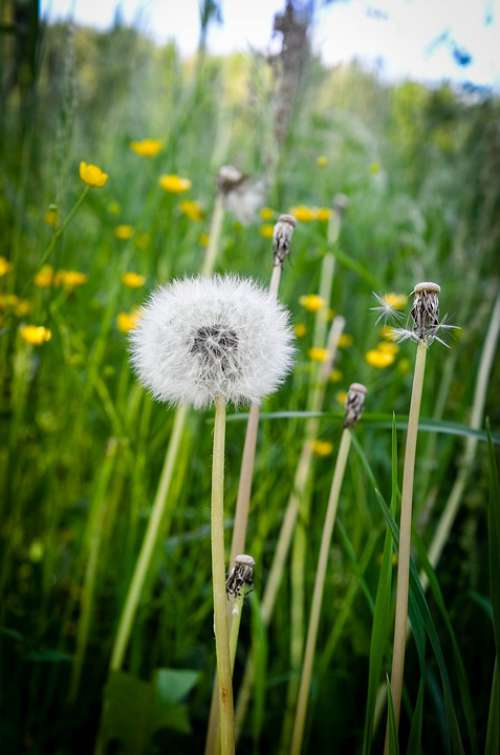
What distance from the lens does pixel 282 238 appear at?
0.58 meters

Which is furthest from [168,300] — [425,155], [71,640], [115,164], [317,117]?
[425,155]

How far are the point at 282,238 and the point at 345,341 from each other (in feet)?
3.32

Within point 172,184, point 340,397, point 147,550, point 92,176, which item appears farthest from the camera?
point 340,397

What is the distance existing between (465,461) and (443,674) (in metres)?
0.66

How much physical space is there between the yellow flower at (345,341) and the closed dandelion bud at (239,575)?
1.04 metres

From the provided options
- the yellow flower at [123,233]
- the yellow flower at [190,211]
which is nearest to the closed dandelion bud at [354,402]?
the yellow flower at [190,211]

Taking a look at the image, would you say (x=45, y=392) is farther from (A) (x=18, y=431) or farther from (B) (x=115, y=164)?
(B) (x=115, y=164)

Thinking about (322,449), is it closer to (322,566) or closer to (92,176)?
(322,566)

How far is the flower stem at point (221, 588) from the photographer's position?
45 centimetres

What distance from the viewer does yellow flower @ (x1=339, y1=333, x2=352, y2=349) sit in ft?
5.01

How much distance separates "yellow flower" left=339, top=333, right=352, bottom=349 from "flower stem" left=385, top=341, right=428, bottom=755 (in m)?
1.02

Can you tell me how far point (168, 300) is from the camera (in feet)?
1.81

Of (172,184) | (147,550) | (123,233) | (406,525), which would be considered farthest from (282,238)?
(123,233)

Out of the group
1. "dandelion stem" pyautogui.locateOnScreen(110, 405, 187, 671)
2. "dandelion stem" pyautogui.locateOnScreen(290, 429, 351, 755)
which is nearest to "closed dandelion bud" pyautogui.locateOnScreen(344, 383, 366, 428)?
"dandelion stem" pyautogui.locateOnScreen(290, 429, 351, 755)
